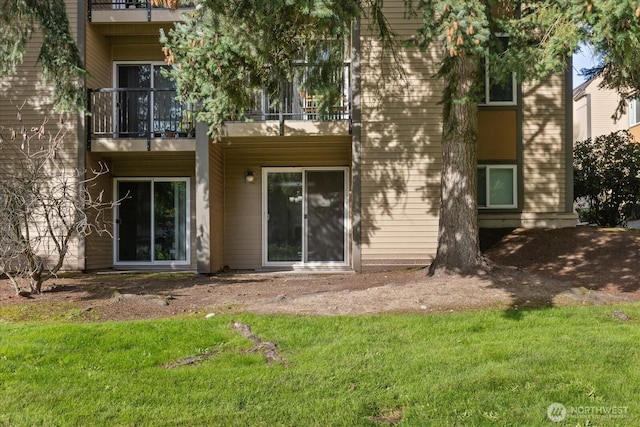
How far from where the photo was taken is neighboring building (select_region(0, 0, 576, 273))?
36.1 ft

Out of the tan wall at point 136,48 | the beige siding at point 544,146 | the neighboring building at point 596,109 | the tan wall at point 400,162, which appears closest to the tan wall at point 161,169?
the tan wall at point 136,48

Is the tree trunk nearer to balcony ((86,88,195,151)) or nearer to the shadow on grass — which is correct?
the shadow on grass

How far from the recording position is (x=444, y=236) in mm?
8414

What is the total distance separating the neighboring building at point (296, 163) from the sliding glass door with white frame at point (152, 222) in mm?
24

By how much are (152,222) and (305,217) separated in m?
3.62

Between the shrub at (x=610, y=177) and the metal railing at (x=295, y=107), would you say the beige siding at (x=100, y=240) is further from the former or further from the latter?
the shrub at (x=610, y=177)

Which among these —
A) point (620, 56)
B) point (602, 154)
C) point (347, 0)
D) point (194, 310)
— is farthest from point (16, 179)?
→ point (602, 154)

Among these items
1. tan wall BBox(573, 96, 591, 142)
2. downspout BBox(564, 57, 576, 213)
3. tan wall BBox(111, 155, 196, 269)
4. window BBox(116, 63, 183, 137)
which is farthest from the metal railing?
tan wall BBox(573, 96, 591, 142)

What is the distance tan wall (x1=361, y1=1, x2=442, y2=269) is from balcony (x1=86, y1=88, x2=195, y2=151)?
3.86 m

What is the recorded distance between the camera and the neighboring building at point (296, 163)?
36.1ft

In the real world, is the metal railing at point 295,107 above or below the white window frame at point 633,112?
below

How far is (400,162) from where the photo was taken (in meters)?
11.0

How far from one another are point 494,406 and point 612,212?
11636mm

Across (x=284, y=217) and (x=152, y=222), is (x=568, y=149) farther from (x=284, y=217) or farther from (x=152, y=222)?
(x=152, y=222)
